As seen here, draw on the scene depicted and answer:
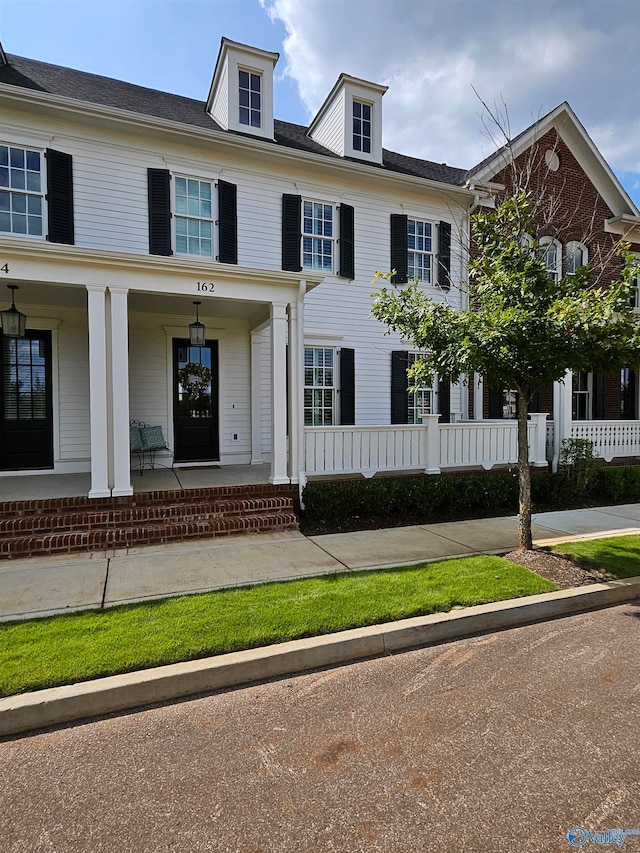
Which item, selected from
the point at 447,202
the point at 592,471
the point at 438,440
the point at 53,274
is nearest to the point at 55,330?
the point at 53,274

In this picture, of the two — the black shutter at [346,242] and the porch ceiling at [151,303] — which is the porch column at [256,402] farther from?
the black shutter at [346,242]

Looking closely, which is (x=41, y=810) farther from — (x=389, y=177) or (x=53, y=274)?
(x=389, y=177)

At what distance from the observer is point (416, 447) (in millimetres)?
8477

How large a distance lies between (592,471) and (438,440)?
3.24 metres

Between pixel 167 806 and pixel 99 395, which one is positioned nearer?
pixel 167 806

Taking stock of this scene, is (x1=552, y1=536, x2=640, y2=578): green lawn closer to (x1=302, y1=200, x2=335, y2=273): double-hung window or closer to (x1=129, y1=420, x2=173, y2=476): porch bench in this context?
(x1=129, y1=420, x2=173, y2=476): porch bench

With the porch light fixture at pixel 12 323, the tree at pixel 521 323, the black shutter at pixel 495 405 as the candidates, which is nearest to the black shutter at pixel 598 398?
the black shutter at pixel 495 405

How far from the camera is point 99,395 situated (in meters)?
6.28

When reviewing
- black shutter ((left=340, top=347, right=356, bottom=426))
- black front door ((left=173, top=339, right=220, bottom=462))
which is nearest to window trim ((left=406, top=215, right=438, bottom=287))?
black shutter ((left=340, top=347, right=356, bottom=426))

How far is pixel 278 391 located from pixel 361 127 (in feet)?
23.8

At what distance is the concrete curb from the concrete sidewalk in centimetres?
140

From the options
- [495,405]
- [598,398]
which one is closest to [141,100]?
[495,405]

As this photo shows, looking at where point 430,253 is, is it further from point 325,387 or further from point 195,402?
point 195,402

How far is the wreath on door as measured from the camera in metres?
9.23
